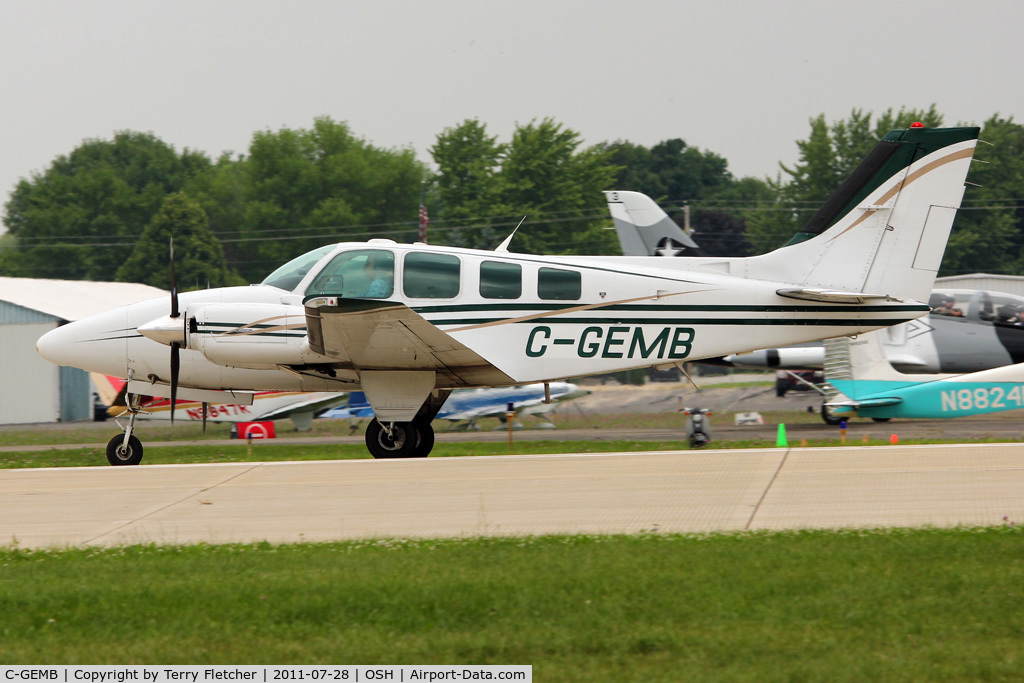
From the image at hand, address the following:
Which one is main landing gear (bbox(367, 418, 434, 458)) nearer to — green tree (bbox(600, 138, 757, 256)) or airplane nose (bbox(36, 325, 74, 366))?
airplane nose (bbox(36, 325, 74, 366))

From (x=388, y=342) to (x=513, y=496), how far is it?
15.1ft

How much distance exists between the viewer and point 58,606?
5.86 m

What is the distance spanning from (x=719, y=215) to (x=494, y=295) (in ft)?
199

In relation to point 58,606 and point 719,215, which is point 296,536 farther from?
point 719,215

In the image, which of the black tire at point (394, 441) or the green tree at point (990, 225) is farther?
the green tree at point (990, 225)

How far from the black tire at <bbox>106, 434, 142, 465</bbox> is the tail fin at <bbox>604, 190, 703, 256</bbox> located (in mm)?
13679

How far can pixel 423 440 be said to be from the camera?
14234mm

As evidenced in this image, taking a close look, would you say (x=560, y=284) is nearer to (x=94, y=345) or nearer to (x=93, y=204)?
(x=94, y=345)

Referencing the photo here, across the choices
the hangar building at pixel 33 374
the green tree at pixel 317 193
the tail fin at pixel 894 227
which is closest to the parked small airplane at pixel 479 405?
the tail fin at pixel 894 227

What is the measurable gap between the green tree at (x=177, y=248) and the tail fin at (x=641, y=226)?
3919cm

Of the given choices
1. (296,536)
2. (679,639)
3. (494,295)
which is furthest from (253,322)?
(679,639)

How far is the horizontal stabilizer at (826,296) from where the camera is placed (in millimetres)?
13875

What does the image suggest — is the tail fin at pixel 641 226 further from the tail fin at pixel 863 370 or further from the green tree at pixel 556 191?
the green tree at pixel 556 191

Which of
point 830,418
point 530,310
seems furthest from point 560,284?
point 830,418
